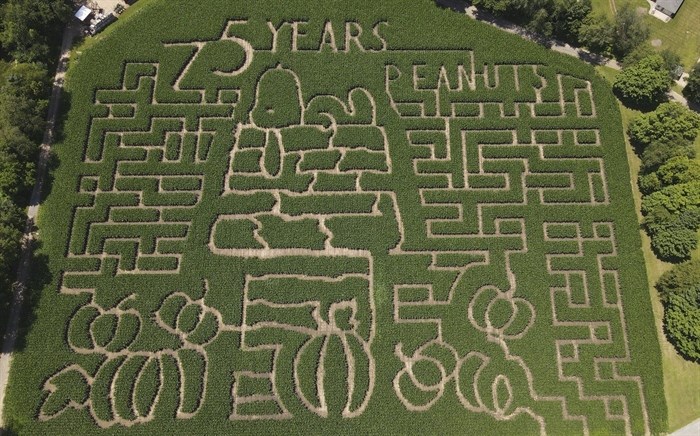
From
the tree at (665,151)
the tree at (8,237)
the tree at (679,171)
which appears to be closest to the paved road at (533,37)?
the tree at (665,151)

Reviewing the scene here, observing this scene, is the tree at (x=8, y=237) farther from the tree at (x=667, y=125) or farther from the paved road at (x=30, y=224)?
the tree at (x=667, y=125)

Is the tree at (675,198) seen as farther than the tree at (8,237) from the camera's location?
Yes

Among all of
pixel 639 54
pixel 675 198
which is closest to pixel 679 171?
pixel 675 198

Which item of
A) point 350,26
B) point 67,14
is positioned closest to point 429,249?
point 350,26

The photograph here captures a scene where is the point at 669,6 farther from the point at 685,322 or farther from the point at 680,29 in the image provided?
the point at 685,322

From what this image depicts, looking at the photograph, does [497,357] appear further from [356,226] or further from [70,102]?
[70,102]

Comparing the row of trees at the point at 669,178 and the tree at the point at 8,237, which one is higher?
the row of trees at the point at 669,178

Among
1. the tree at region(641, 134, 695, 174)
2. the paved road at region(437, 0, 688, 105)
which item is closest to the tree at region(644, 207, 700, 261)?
the tree at region(641, 134, 695, 174)
